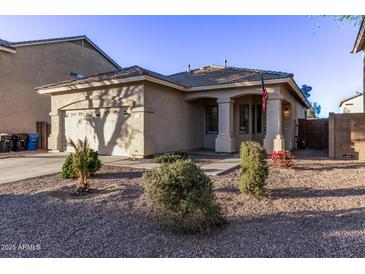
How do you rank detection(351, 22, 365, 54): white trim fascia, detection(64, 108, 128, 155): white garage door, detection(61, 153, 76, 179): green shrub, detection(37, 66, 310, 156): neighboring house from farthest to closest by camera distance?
detection(351, 22, 365, 54): white trim fascia, detection(64, 108, 128, 155): white garage door, detection(37, 66, 310, 156): neighboring house, detection(61, 153, 76, 179): green shrub

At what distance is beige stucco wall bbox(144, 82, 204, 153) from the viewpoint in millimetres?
11203

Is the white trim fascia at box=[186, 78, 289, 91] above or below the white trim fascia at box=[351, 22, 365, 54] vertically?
below

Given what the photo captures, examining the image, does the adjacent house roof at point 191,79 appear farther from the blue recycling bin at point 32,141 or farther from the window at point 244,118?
the blue recycling bin at point 32,141

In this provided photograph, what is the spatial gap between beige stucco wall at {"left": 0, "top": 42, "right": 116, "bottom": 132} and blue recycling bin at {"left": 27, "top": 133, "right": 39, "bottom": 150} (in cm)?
105

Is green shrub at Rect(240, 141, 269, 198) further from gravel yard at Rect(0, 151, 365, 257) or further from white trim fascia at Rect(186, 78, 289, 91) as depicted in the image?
white trim fascia at Rect(186, 78, 289, 91)

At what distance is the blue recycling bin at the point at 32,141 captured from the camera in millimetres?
15469

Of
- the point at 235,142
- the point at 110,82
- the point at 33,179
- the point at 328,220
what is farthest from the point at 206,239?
the point at 235,142

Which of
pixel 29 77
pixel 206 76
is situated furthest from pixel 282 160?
pixel 29 77

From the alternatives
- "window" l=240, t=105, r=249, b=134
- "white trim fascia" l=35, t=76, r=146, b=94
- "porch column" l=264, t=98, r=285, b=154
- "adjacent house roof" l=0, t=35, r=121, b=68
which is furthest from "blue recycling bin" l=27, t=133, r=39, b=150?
"porch column" l=264, t=98, r=285, b=154

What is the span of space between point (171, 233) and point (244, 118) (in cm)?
1199

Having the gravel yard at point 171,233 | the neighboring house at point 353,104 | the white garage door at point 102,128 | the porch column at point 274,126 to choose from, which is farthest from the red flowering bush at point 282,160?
the neighboring house at point 353,104

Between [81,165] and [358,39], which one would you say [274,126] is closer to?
[358,39]

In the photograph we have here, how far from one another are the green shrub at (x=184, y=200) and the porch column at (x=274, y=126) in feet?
28.6

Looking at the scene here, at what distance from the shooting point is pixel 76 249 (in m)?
3.25
